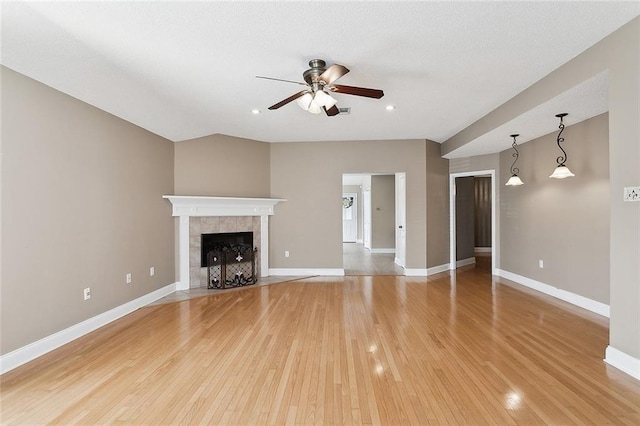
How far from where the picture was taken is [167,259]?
475 cm

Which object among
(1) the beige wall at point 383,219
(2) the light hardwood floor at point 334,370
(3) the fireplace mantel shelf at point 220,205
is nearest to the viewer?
(2) the light hardwood floor at point 334,370

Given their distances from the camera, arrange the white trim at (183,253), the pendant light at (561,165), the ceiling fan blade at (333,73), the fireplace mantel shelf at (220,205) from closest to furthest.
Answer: the ceiling fan blade at (333,73) < the pendant light at (561,165) < the fireplace mantel shelf at (220,205) < the white trim at (183,253)

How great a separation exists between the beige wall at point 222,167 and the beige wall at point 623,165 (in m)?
4.74

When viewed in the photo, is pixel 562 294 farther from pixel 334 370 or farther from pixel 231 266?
pixel 231 266

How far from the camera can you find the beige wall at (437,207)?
19.5 feet

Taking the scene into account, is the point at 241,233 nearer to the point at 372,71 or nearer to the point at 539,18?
the point at 372,71

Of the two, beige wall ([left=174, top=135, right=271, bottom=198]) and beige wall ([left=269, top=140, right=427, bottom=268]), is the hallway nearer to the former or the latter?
beige wall ([left=269, top=140, right=427, bottom=268])

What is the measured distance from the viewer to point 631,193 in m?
2.20

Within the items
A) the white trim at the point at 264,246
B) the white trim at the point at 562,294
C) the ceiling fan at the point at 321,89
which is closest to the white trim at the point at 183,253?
the white trim at the point at 264,246

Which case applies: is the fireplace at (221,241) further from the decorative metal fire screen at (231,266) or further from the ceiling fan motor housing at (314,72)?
the ceiling fan motor housing at (314,72)

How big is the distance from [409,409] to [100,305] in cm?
336

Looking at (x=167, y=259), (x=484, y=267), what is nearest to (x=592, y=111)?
(x=484, y=267)

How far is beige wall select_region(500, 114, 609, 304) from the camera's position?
368 centimetres

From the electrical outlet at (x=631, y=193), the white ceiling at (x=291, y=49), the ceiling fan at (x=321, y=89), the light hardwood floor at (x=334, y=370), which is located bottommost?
the light hardwood floor at (x=334, y=370)
